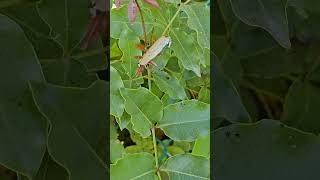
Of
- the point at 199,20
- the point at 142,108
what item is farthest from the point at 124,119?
the point at 199,20

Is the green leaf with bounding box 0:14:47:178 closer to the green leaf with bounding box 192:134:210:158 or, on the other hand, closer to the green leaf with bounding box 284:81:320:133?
the green leaf with bounding box 192:134:210:158

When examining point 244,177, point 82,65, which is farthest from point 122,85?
point 244,177

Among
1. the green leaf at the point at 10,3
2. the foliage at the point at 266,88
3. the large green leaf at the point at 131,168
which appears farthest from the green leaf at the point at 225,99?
the green leaf at the point at 10,3

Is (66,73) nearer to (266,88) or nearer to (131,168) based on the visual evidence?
(131,168)

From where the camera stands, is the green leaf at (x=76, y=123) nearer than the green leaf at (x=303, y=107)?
Yes

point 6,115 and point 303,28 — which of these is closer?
point 6,115

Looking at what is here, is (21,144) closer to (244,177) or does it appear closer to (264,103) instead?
(244,177)

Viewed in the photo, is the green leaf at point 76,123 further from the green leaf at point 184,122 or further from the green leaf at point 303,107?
the green leaf at point 303,107
